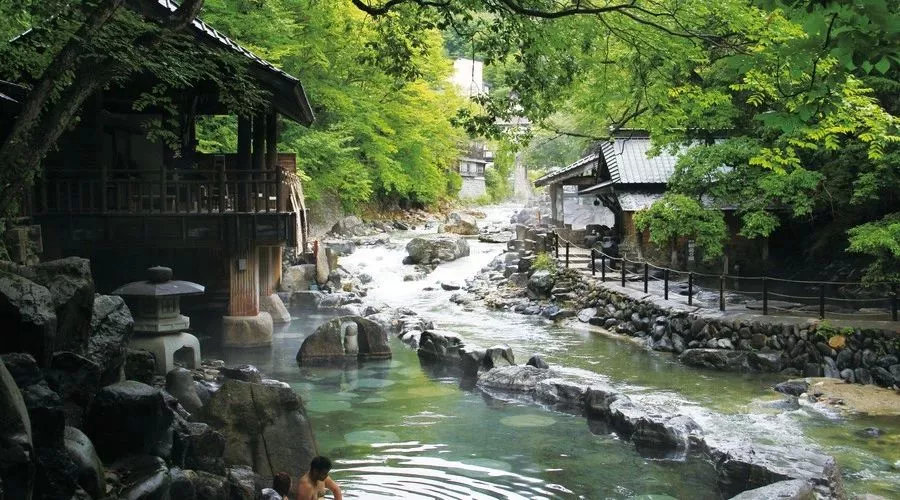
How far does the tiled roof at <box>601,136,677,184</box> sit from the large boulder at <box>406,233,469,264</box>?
8.94 metres

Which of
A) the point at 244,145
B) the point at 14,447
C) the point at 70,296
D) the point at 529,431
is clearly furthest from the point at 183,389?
the point at 244,145

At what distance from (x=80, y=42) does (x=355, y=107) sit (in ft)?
82.0

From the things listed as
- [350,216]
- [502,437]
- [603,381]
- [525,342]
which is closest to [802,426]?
[603,381]

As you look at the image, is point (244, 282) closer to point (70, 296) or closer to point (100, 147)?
point (100, 147)

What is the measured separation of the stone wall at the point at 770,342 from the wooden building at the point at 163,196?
354 inches

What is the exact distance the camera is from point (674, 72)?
11398mm

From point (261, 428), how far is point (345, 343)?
777 centimetres

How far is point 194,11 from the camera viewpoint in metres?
7.86

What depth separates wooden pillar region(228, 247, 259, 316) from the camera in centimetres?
1622

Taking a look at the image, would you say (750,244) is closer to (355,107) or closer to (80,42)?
(355,107)

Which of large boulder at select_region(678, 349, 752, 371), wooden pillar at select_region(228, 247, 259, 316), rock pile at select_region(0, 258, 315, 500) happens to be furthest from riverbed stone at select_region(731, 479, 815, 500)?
wooden pillar at select_region(228, 247, 259, 316)

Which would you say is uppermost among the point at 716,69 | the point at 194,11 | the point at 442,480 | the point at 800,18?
the point at 716,69

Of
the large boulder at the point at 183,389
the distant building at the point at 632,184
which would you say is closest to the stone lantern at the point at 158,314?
the large boulder at the point at 183,389

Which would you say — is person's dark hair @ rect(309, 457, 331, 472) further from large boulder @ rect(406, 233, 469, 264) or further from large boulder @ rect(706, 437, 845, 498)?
large boulder @ rect(406, 233, 469, 264)
